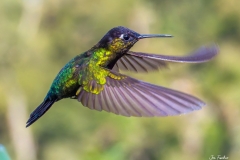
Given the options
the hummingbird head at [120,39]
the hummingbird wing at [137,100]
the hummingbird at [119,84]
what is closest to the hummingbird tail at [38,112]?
the hummingbird at [119,84]

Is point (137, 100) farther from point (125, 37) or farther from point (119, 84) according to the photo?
point (125, 37)

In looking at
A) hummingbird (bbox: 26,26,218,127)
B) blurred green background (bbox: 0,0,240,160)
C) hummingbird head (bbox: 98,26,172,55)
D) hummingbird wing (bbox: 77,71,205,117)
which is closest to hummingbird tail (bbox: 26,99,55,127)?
hummingbird (bbox: 26,26,218,127)

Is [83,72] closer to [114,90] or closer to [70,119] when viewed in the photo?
[114,90]

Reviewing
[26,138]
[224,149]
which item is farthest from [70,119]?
[224,149]

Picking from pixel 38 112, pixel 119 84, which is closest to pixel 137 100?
pixel 119 84

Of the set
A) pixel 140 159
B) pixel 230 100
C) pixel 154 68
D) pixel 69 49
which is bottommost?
pixel 140 159

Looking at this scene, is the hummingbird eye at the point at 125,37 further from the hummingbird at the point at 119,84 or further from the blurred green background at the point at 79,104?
the blurred green background at the point at 79,104

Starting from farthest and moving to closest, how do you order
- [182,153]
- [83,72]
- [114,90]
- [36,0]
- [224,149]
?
1. [36,0]
2. [182,153]
3. [224,149]
4. [83,72]
5. [114,90]
